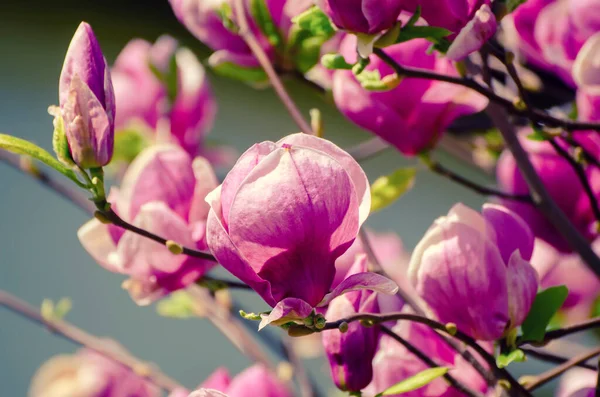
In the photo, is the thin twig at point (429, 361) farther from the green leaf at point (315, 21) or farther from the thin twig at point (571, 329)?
the green leaf at point (315, 21)

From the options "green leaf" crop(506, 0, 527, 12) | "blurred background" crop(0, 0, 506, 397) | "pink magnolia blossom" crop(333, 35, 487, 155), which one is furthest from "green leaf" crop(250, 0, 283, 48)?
"blurred background" crop(0, 0, 506, 397)

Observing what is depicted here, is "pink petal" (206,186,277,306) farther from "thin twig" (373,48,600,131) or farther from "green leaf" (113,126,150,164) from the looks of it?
"green leaf" (113,126,150,164)

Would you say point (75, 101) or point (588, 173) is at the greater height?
point (75, 101)

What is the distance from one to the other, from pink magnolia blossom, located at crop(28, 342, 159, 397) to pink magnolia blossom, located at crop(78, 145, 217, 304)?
254 millimetres

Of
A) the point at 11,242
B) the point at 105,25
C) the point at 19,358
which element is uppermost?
the point at 105,25

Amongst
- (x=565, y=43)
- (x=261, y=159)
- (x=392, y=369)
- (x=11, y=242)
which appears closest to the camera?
(x=261, y=159)

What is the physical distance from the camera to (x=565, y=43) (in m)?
0.52

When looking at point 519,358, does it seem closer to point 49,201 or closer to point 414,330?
point 414,330

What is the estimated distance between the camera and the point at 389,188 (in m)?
0.51

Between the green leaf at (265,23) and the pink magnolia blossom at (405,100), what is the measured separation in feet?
0.40

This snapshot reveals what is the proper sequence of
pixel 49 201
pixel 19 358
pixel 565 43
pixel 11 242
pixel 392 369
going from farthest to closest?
1. pixel 49 201
2. pixel 11 242
3. pixel 19 358
4. pixel 565 43
5. pixel 392 369

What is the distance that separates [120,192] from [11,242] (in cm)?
183

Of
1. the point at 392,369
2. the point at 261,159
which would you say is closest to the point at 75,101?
the point at 261,159

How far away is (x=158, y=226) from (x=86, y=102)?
0.32 feet
